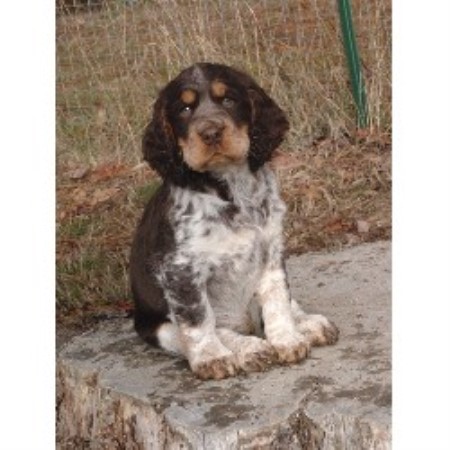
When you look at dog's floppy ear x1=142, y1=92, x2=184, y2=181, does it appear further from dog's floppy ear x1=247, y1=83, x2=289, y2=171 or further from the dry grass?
the dry grass

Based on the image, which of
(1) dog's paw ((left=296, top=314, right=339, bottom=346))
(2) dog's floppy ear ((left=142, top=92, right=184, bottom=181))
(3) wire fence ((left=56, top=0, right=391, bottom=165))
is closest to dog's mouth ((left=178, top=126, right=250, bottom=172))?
(2) dog's floppy ear ((left=142, top=92, right=184, bottom=181))

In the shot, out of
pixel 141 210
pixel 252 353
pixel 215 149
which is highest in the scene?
pixel 215 149

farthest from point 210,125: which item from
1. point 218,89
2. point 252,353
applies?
point 252,353

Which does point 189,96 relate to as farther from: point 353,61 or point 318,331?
point 353,61

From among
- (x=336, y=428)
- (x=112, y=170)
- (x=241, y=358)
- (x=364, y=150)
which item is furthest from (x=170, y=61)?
(x=336, y=428)

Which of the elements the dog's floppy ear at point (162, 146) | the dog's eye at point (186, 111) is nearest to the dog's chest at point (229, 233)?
the dog's floppy ear at point (162, 146)

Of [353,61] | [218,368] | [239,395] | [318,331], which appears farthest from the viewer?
[353,61]
